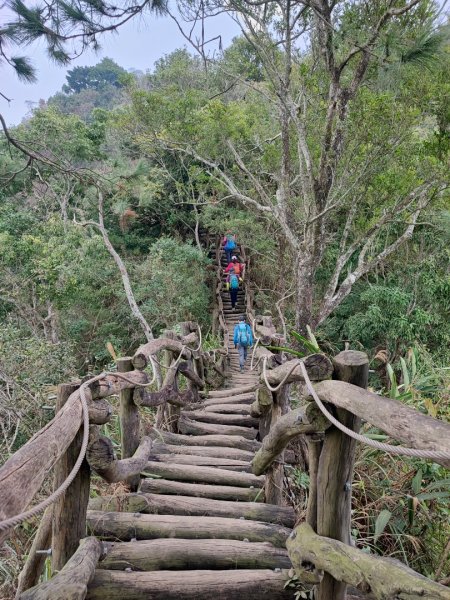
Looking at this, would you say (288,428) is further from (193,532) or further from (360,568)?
(193,532)

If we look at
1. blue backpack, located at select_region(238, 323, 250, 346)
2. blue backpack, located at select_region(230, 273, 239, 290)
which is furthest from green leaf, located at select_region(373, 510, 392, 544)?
blue backpack, located at select_region(230, 273, 239, 290)

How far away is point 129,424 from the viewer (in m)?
2.99

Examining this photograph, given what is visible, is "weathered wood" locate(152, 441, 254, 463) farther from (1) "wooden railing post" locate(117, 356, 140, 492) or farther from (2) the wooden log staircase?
(1) "wooden railing post" locate(117, 356, 140, 492)

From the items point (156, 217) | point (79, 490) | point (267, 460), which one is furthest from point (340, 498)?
point (156, 217)

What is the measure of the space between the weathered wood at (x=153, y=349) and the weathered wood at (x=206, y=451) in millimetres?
857

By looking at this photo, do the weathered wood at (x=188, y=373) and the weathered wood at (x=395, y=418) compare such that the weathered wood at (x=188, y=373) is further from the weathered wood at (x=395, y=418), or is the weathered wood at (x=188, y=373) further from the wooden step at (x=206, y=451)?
the weathered wood at (x=395, y=418)

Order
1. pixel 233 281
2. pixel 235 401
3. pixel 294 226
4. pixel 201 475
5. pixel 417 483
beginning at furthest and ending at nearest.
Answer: pixel 233 281 < pixel 294 226 < pixel 235 401 < pixel 201 475 < pixel 417 483

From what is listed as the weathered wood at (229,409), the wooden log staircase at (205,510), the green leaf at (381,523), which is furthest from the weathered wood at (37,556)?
the weathered wood at (229,409)

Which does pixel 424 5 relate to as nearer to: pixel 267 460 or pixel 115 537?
pixel 267 460

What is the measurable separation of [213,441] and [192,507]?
1.40m

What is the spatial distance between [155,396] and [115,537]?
1217 millimetres

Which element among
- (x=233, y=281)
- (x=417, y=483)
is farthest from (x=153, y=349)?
(x=233, y=281)

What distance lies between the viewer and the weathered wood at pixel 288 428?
5.68ft

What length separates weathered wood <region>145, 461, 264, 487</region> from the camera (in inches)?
125
